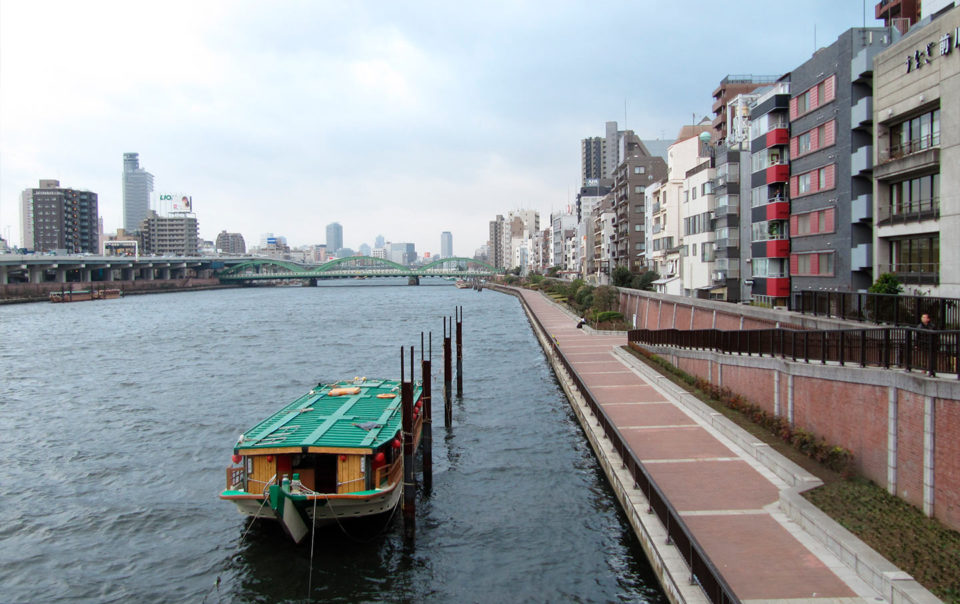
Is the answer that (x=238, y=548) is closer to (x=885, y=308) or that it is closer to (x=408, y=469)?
(x=408, y=469)

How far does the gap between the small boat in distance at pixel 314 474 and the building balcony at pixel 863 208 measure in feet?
76.1

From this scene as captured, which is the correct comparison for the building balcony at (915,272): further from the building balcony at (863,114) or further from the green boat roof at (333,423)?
the green boat roof at (333,423)

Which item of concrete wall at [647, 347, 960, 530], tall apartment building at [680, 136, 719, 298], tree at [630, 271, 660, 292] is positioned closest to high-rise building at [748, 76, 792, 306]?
tall apartment building at [680, 136, 719, 298]

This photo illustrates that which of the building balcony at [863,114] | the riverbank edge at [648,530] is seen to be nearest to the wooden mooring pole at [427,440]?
the riverbank edge at [648,530]

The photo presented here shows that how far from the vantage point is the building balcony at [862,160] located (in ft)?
95.8

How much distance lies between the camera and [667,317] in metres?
46.4

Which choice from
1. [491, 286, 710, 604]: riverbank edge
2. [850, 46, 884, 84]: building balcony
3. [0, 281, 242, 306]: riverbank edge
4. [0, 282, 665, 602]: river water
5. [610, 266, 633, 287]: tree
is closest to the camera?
[491, 286, 710, 604]: riverbank edge

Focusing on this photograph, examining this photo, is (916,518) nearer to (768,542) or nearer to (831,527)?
(831,527)

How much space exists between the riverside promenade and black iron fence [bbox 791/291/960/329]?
6.02m

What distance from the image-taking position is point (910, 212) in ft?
83.4

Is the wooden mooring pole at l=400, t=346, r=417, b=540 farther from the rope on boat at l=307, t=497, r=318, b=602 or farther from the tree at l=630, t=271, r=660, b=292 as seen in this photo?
the tree at l=630, t=271, r=660, b=292

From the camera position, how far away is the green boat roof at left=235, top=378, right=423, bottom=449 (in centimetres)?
1767

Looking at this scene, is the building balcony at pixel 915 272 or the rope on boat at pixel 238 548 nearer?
the rope on boat at pixel 238 548

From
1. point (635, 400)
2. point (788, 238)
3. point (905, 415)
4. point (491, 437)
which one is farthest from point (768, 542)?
point (788, 238)
